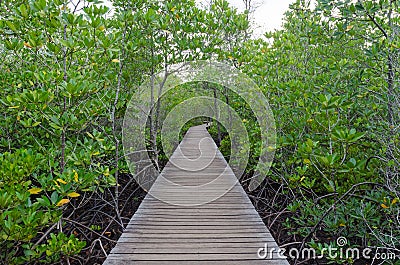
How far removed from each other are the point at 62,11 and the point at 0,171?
44.7 inches

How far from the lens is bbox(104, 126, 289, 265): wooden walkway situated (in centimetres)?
212

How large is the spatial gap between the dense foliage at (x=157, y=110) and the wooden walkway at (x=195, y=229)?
339mm

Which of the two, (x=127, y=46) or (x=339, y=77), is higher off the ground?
(x=127, y=46)

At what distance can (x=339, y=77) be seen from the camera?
9.48 ft

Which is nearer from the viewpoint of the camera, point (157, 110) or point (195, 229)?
point (195, 229)

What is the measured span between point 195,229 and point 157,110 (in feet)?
9.31

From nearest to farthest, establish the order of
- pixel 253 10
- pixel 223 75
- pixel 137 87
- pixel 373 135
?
pixel 373 135 → pixel 137 87 → pixel 223 75 → pixel 253 10

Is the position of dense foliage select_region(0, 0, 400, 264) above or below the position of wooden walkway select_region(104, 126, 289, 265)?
above

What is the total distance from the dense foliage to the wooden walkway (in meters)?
0.34

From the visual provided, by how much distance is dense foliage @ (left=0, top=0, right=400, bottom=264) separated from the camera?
2129 millimetres

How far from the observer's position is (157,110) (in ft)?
16.8

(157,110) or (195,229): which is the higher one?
(157,110)

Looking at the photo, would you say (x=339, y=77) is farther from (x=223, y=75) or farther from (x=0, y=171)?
(x=223, y=75)

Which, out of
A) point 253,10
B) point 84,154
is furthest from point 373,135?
point 253,10
